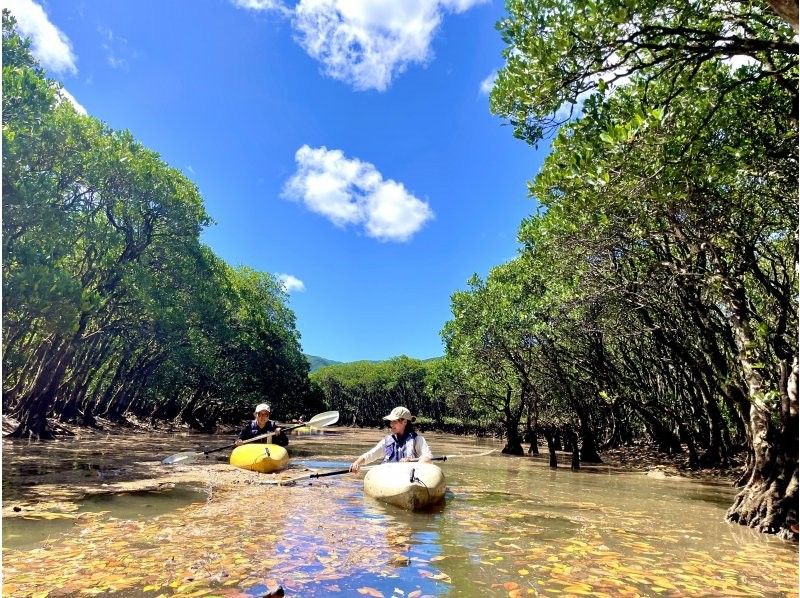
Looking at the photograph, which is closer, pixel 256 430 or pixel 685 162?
pixel 685 162

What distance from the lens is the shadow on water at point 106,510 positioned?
673 centimetres

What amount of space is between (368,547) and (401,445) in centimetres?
420

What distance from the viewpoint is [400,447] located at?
1114cm

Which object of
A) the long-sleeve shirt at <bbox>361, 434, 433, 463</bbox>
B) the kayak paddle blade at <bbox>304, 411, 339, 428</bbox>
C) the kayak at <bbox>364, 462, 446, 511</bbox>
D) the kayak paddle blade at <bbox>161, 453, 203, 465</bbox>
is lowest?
the kayak paddle blade at <bbox>161, 453, 203, 465</bbox>

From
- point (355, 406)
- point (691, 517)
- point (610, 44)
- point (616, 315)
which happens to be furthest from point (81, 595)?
point (355, 406)

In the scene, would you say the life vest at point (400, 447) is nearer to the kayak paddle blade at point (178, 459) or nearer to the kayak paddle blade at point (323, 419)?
→ the kayak paddle blade at point (323, 419)

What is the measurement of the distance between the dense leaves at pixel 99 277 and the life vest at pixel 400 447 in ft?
35.2

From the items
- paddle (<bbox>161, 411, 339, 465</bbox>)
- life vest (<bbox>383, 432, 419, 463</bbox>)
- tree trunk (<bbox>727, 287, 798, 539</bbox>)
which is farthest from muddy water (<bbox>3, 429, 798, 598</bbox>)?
paddle (<bbox>161, 411, 339, 465</bbox>)

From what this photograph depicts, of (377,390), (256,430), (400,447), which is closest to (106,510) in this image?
(400,447)

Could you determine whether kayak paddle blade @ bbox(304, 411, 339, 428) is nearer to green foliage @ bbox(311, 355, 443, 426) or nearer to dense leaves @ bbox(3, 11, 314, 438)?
dense leaves @ bbox(3, 11, 314, 438)

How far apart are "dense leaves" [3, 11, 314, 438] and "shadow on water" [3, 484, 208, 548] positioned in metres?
7.94

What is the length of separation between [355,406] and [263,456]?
321 feet

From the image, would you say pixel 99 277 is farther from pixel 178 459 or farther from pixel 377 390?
pixel 377 390

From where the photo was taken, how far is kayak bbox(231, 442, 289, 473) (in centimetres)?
1404
